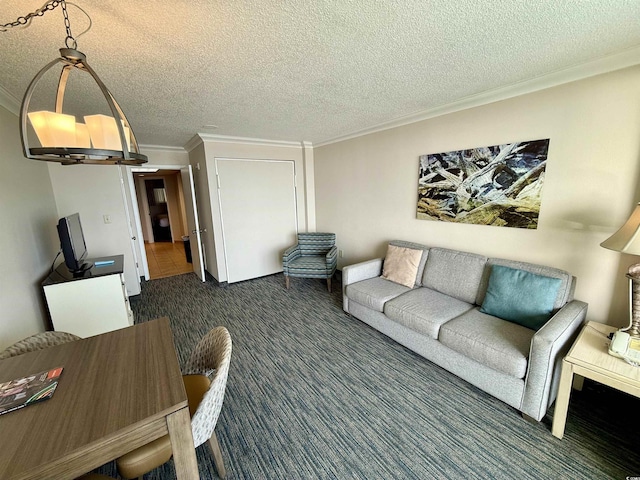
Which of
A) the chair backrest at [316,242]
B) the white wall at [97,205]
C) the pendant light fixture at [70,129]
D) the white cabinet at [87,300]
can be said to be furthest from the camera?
the chair backrest at [316,242]

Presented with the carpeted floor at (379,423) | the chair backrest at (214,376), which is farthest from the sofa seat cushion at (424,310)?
the chair backrest at (214,376)

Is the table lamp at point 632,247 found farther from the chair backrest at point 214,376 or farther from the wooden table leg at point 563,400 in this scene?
the chair backrest at point 214,376

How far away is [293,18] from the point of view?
1.31m

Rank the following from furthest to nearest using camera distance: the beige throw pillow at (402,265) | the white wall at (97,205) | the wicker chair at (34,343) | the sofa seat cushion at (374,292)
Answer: the white wall at (97,205) < the beige throw pillow at (402,265) < the sofa seat cushion at (374,292) < the wicker chair at (34,343)

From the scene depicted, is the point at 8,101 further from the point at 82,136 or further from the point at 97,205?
the point at 82,136

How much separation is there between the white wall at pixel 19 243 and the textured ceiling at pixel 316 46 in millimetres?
575

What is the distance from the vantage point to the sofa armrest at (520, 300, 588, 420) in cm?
161

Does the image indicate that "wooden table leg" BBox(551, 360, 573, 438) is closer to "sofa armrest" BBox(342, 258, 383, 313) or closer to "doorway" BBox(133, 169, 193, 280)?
"sofa armrest" BBox(342, 258, 383, 313)

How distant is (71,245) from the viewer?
7.94 feet

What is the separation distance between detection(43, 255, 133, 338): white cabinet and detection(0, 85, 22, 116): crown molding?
→ 1.49 meters

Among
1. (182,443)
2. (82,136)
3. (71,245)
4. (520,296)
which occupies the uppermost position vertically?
(82,136)

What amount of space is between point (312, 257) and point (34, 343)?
10.7ft

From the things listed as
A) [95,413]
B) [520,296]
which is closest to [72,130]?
[95,413]

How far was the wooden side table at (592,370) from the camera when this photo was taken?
141cm
